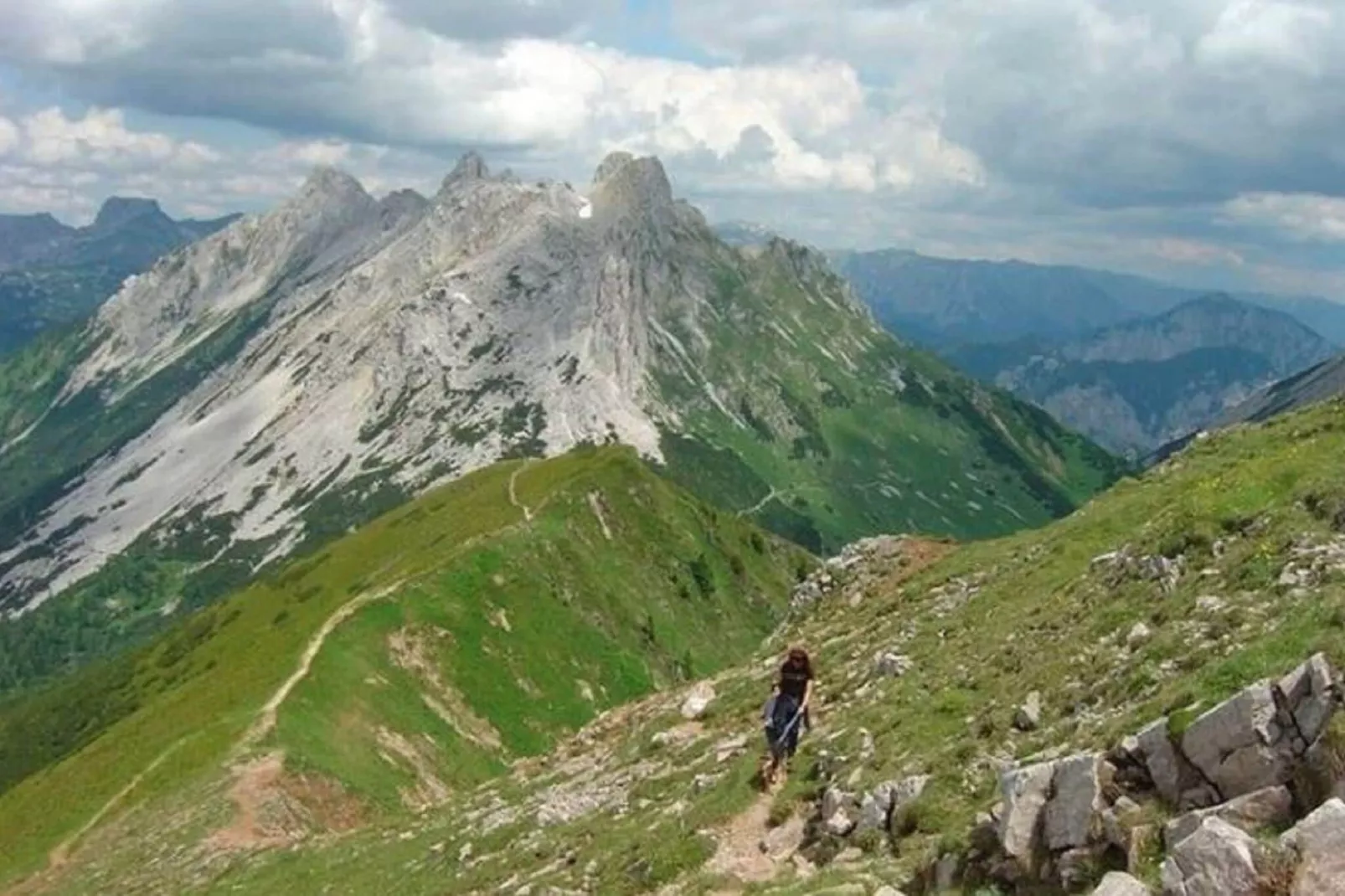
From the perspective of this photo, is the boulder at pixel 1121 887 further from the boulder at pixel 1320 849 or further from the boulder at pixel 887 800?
the boulder at pixel 887 800

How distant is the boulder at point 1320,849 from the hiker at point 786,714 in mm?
19820

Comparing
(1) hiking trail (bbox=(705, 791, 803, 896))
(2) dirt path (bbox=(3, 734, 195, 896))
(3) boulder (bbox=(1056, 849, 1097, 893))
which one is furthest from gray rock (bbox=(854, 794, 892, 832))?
(2) dirt path (bbox=(3, 734, 195, 896))

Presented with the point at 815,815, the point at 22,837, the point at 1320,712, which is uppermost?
the point at 1320,712

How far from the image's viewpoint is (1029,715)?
28.9 m

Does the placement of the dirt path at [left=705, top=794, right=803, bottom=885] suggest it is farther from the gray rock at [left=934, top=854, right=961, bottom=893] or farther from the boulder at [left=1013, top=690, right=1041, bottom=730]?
the gray rock at [left=934, top=854, right=961, bottom=893]

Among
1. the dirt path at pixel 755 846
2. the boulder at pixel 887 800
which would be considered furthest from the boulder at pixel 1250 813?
the dirt path at pixel 755 846

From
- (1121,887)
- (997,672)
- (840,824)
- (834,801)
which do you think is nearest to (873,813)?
(840,824)

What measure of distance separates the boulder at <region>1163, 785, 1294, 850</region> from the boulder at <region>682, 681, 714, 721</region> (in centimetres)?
3444

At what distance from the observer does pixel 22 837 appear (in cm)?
10388

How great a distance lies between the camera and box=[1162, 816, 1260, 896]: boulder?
15.8 metres

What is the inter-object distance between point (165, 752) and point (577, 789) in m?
71.1

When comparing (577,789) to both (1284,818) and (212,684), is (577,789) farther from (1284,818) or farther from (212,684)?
(212,684)

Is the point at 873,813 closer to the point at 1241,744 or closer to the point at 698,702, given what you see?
the point at 1241,744

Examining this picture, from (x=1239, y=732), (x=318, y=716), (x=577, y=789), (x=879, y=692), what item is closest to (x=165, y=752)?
(x=318, y=716)
